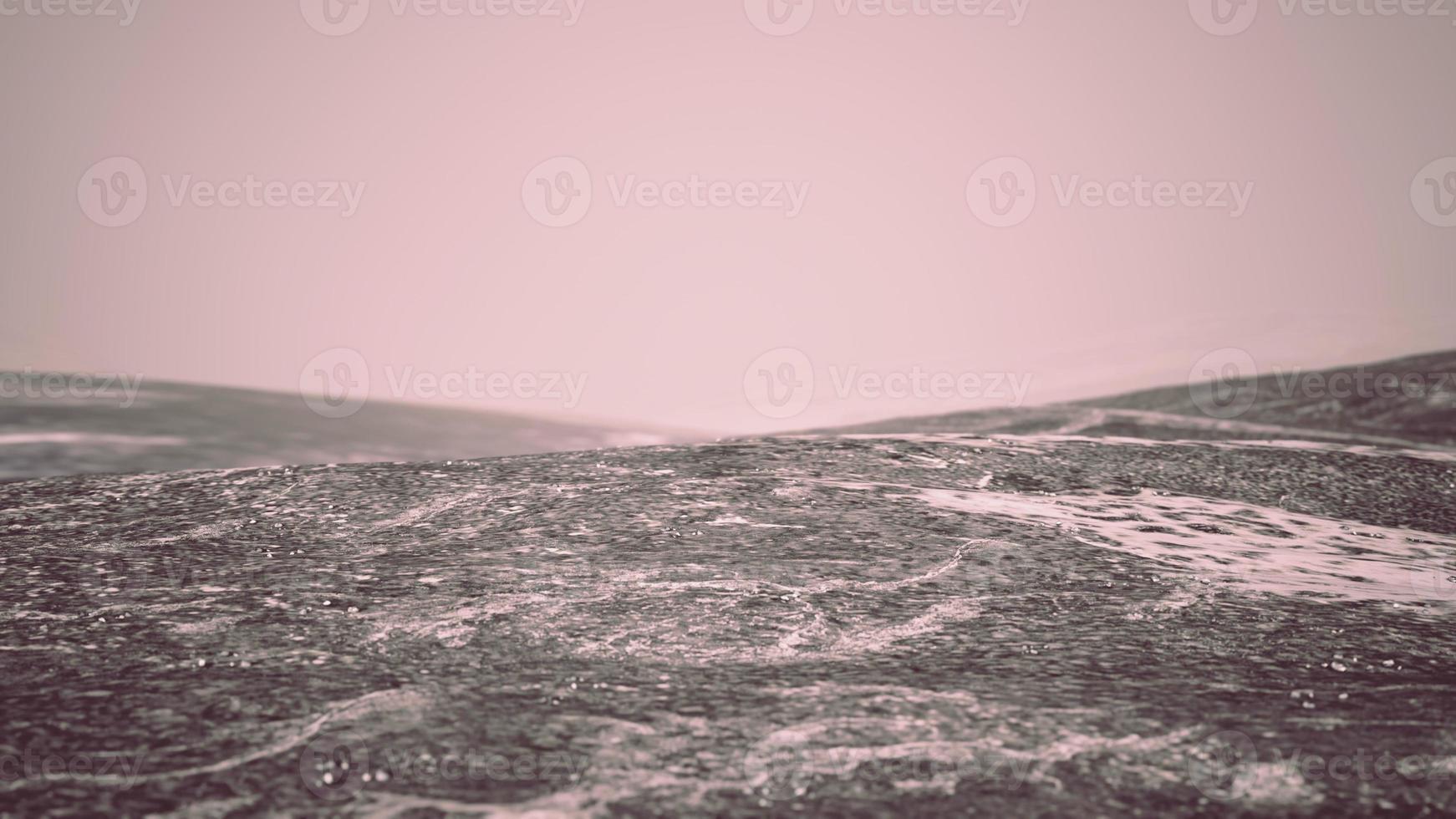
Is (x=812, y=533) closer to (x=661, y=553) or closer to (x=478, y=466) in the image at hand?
(x=661, y=553)

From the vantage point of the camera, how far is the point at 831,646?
2.02 metres

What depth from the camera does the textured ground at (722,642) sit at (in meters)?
1.45

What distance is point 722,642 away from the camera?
203 centimetres

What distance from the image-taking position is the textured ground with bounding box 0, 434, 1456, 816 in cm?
145

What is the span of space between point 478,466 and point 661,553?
3.75 feet

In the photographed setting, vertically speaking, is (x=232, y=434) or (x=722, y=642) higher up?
(x=232, y=434)
